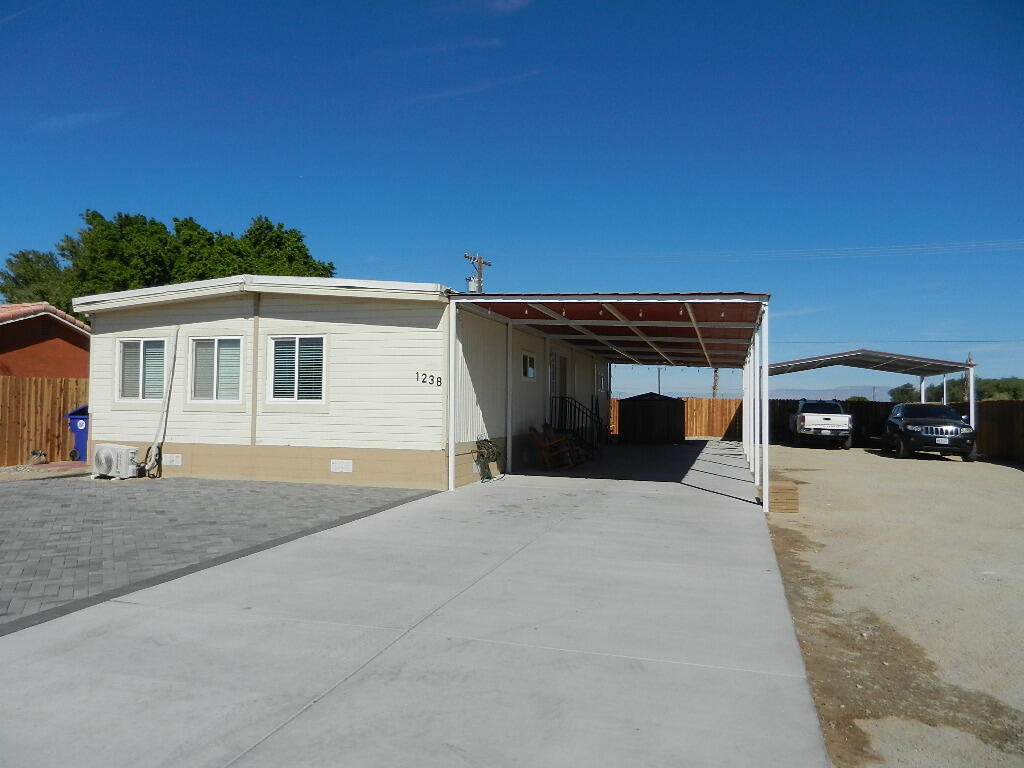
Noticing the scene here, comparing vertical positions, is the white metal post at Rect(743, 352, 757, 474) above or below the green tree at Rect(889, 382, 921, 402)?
below

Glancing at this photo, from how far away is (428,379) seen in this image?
37.1ft

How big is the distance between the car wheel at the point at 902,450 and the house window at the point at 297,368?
1703cm

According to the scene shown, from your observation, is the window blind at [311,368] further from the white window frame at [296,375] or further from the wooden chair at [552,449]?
the wooden chair at [552,449]

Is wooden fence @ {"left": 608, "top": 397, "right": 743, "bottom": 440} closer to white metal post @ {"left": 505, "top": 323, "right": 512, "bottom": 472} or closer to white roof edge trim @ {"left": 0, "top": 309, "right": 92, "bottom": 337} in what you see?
white metal post @ {"left": 505, "top": 323, "right": 512, "bottom": 472}

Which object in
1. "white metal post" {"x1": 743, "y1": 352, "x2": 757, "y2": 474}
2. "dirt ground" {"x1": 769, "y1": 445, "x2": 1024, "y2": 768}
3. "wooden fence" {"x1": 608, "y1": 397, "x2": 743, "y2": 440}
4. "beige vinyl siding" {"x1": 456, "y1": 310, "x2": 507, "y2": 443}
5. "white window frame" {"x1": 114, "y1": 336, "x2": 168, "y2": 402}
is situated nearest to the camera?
"dirt ground" {"x1": 769, "y1": 445, "x2": 1024, "y2": 768}

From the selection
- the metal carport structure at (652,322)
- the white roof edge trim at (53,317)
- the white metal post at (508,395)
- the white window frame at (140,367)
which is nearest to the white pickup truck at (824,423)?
the metal carport structure at (652,322)

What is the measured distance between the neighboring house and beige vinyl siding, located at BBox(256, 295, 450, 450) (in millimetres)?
10414

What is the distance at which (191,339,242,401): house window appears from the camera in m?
12.4

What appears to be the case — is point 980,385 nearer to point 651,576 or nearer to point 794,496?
point 794,496

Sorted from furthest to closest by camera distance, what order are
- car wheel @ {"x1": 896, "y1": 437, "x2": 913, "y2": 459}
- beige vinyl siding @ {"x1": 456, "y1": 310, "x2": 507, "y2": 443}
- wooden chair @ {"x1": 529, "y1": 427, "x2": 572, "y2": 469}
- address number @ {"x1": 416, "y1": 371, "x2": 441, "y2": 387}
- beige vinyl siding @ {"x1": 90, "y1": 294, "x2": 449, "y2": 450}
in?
car wheel @ {"x1": 896, "y1": 437, "x2": 913, "y2": 459}, wooden chair @ {"x1": 529, "y1": 427, "x2": 572, "y2": 469}, beige vinyl siding @ {"x1": 456, "y1": 310, "x2": 507, "y2": 443}, beige vinyl siding @ {"x1": 90, "y1": 294, "x2": 449, "y2": 450}, address number @ {"x1": 416, "y1": 371, "x2": 441, "y2": 387}

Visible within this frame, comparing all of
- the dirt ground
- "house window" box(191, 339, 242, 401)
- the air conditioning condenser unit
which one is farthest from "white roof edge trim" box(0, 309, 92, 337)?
the dirt ground

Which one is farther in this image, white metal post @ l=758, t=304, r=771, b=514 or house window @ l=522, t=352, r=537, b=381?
house window @ l=522, t=352, r=537, b=381

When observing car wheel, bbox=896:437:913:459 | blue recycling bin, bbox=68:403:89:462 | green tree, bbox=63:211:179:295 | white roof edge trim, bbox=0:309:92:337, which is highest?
green tree, bbox=63:211:179:295

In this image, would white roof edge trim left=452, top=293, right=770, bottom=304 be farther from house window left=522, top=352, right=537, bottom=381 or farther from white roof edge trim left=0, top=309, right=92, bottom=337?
white roof edge trim left=0, top=309, right=92, bottom=337
